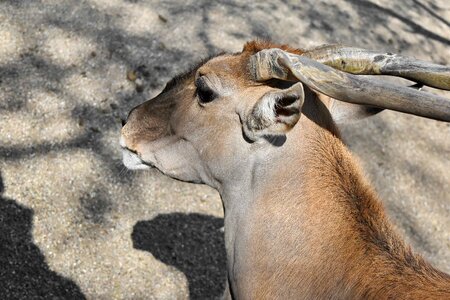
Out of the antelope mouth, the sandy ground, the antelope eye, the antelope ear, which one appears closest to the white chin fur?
the antelope mouth

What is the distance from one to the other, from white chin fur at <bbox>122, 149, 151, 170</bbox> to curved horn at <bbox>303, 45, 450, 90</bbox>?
133 centimetres

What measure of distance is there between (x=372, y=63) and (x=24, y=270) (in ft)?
11.0

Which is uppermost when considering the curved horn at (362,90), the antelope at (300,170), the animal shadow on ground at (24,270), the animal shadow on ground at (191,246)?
the curved horn at (362,90)

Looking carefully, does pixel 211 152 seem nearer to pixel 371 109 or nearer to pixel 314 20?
pixel 371 109

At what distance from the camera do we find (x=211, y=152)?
11.3 ft

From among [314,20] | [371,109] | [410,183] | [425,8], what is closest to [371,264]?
[371,109]

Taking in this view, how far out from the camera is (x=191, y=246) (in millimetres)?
5559

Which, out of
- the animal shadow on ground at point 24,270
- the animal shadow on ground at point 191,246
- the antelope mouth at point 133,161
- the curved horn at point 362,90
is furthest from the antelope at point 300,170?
the animal shadow on ground at point 24,270

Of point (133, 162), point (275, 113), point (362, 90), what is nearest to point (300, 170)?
point (275, 113)

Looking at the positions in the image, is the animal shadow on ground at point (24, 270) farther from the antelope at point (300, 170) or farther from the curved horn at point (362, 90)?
the curved horn at point (362, 90)

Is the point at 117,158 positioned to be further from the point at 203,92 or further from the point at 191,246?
the point at 203,92

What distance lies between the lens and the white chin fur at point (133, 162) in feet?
12.7

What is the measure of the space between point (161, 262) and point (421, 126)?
4620mm

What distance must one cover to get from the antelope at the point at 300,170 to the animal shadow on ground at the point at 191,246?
1859mm
